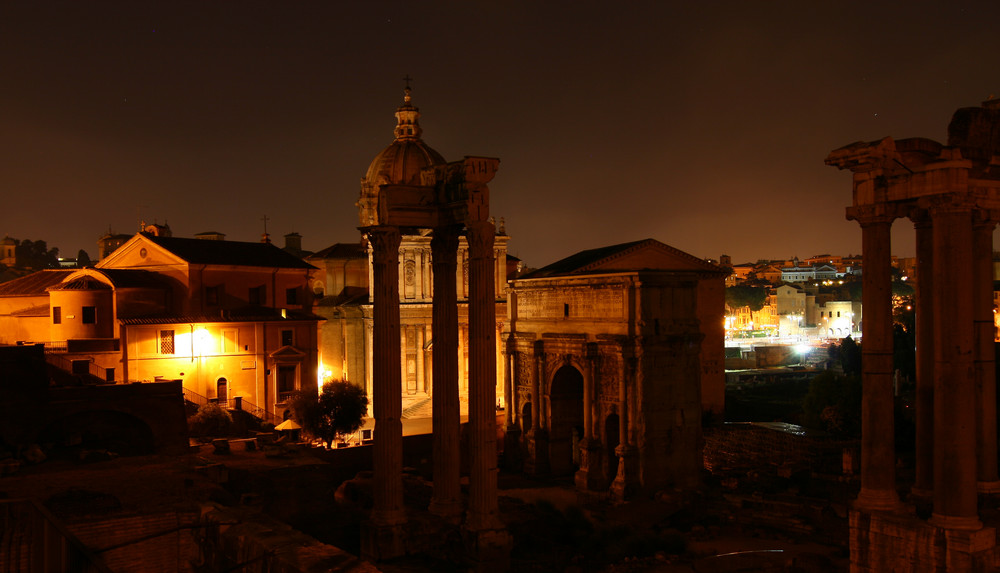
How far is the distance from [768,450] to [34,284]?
3486 centimetres

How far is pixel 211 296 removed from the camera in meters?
39.1

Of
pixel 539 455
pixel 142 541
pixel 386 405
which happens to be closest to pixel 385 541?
pixel 386 405

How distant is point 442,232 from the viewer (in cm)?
1930

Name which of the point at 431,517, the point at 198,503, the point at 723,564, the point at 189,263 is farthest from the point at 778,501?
the point at 189,263

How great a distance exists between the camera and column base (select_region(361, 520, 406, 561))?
57.7 ft

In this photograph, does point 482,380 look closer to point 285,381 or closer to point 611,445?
point 611,445

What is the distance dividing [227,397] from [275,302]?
6.42m

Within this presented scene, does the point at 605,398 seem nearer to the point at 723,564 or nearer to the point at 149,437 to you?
the point at 723,564

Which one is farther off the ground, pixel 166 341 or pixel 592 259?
pixel 592 259

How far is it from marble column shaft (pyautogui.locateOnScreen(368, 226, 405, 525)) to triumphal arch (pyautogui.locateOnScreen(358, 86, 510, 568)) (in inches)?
0.8

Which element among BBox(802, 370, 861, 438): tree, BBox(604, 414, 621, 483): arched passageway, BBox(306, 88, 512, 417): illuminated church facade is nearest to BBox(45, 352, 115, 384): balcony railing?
BBox(306, 88, 512, 417): illuminated church facade

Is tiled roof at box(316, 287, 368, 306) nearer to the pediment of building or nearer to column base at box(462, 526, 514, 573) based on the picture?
the pediment of building

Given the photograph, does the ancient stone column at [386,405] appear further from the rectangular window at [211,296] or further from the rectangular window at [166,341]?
the rectangular window at [211,296]

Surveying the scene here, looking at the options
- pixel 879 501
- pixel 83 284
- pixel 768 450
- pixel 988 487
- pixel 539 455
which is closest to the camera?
pixel 879 501
